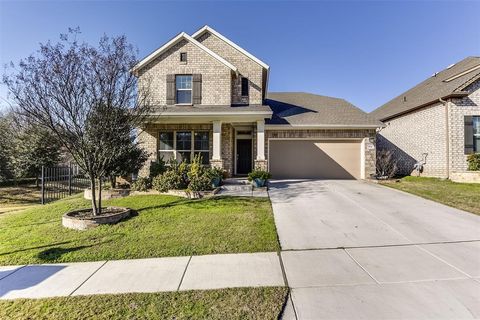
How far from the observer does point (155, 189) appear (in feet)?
31.9

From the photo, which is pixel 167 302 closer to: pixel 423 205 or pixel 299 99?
pixel 423 205

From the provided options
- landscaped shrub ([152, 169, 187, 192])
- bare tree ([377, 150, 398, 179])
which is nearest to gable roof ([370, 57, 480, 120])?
bare tree ([377, 150, 398, 179])

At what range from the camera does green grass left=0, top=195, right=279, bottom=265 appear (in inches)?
193

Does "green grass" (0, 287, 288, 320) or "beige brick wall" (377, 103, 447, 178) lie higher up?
"beige brick wall" (377, 103, 447, 178)

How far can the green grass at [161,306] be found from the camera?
2.92 metres

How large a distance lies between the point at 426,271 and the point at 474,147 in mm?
12999

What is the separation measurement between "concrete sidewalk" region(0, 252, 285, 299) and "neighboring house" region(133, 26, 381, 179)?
7.42 meters

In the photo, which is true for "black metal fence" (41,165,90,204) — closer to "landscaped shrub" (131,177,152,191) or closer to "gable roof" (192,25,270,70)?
"landscaped shrub" (131,177,152,191)

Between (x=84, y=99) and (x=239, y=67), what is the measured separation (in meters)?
9.14

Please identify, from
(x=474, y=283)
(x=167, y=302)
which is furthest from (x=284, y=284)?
(x=474, y=283)

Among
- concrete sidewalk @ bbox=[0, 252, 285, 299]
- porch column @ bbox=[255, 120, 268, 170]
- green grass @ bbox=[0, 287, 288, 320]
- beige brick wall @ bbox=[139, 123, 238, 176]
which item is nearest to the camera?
green grass @ bbox=[0, 287, 288, 320]

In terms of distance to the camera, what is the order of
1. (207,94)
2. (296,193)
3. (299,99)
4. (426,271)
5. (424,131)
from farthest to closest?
1. (299,99)
2. (424,131)
3. (207,94)
4. (296,193)
5. (426,271)

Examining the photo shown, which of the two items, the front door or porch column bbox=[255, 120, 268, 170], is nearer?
porch column bbox=[255, 120, 268, 170]

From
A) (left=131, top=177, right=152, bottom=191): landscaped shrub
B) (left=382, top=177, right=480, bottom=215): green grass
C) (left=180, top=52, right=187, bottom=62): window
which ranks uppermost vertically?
(left=180, top=52, right=187, bottom=62): window
